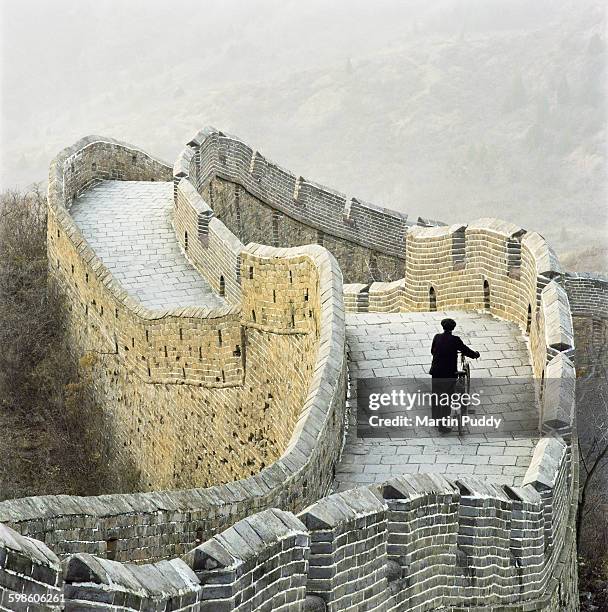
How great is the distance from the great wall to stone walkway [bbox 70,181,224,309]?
6cm

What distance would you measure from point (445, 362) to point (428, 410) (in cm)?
57

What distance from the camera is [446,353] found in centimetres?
1669

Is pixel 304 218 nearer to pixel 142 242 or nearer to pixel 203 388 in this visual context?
pixel 142 242

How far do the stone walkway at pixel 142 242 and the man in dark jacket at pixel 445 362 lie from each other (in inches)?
287

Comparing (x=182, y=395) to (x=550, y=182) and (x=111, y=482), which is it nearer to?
(x=111, y=482)

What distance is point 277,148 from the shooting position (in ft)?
289

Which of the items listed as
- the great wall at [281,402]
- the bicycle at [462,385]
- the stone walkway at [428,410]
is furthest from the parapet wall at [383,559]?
the bicycle at [462,385]

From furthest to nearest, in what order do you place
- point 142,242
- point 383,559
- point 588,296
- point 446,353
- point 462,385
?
1. point 588,296
2. point 142,242
3. point 462,385
4. point 446,353
5. point 383,559

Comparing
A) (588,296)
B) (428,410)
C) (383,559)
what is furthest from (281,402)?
(588,296)

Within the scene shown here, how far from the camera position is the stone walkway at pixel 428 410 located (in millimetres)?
16188

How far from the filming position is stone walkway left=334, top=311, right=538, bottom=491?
16188mm

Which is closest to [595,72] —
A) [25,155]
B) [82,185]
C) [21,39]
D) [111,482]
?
[25,155]

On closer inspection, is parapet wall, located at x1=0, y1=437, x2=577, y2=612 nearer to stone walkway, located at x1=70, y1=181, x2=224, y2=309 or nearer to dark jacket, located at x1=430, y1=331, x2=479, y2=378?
dark jacket, located at x1=430, y1=331, x2=479, y2=378

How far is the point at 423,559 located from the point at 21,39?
93.2 meters
